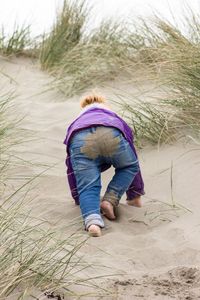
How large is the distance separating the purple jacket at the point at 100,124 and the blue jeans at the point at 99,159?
1.1 inches

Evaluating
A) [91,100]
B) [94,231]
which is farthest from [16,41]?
[94,231]

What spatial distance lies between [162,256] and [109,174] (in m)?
1.66

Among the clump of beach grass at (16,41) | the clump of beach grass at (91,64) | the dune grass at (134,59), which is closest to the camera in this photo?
the dune grass at (134,59)

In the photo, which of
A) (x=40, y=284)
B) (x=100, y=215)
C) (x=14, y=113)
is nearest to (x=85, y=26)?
(x=14, y=113)

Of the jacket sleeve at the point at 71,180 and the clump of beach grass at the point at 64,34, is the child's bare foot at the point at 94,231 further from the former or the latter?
the clump of beach grass at the point at 64,34

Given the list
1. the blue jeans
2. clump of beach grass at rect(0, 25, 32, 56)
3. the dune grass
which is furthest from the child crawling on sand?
clump of beach grass at rect(0, 25, 32, 56)

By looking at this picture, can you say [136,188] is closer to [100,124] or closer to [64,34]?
[100,124]

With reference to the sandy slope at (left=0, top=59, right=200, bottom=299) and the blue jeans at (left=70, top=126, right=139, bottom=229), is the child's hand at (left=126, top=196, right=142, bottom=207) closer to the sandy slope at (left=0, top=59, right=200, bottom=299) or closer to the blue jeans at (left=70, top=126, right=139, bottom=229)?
the sandy slope at (left=0, top=59, right=200, bottom=299)

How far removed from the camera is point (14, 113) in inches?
243

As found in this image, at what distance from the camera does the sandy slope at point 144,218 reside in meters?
3.25

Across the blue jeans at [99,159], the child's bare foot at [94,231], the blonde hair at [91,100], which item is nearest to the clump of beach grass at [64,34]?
the blonde hair at [91,100]

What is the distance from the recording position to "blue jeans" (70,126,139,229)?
13.9ft

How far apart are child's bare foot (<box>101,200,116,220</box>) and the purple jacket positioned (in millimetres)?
232

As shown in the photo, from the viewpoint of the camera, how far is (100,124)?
4.29m
